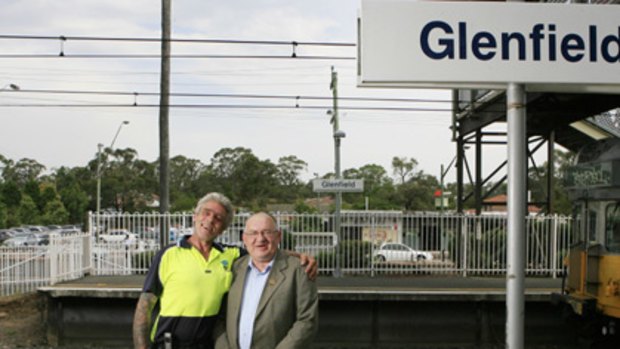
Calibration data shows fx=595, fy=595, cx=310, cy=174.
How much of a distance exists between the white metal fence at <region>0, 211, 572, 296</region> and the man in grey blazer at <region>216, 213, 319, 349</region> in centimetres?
1037

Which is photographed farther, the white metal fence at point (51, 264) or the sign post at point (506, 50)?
Answer: the white metal fence at point (51, 264)

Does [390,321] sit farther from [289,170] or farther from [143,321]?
[289,170]

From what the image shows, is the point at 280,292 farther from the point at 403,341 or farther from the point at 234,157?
the point at 234,157

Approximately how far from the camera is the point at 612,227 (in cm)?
862

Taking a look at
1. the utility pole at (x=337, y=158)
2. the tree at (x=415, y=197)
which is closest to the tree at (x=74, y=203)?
the tree at (x=415, y=197)

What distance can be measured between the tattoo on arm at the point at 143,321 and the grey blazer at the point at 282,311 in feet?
1.58

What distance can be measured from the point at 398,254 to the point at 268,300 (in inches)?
428

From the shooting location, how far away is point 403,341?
10.2 metres

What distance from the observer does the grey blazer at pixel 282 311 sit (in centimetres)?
321

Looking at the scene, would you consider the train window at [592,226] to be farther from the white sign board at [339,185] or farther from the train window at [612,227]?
the white sign board at [339,185]

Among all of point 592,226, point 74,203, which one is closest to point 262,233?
point 592,226

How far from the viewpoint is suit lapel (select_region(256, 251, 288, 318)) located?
3.23m

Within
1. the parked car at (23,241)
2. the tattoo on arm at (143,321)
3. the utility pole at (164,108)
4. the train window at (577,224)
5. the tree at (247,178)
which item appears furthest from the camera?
the tree at (247,178)

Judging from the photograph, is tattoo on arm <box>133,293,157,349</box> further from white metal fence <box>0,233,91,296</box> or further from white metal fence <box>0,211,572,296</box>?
white metal fence <box>0,211,572,296</box>
